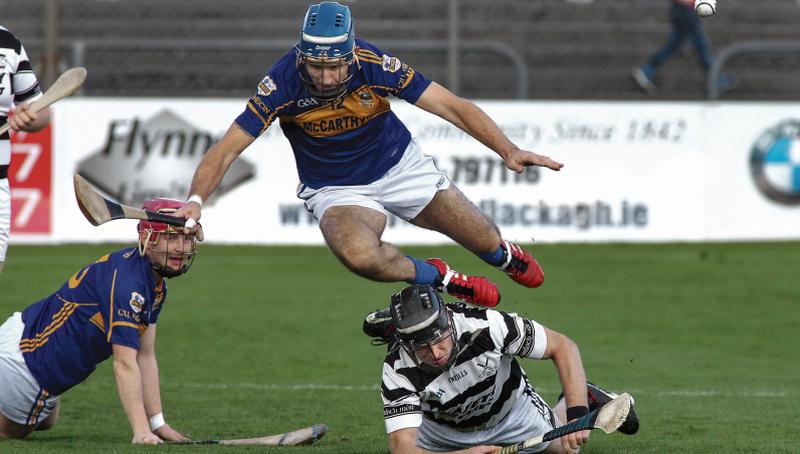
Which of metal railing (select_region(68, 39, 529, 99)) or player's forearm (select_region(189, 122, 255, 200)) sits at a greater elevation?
metal railing (select_region(68, 39, 529, 99))

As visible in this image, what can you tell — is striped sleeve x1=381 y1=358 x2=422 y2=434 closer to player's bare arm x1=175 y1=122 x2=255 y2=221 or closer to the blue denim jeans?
player's bare arm x1=175 y1=122 x2=255 y2=221

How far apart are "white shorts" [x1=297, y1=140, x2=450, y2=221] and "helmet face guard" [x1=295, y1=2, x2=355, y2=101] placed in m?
0.79

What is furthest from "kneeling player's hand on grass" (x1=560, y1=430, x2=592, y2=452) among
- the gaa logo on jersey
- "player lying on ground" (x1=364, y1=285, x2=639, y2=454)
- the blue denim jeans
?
the blue denim jeans

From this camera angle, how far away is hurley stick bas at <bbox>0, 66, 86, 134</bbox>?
691cm

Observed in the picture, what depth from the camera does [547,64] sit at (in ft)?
61.8

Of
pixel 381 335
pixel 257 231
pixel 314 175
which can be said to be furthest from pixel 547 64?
pixel 381 335

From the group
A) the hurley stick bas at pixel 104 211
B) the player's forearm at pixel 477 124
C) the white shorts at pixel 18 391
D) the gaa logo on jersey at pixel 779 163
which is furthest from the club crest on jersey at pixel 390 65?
the gaa logo on jersey at pixel 779 163

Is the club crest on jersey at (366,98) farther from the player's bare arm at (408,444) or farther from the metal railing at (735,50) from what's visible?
the metal railing at (735,50)

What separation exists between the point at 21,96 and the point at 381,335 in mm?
2646

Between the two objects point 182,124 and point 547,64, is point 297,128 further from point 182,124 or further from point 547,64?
point 547,64

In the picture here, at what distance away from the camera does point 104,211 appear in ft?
22.3

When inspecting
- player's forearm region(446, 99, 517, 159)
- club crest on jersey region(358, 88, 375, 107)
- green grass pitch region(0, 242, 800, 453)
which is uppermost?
club crest on jersey region(358, 88, 375, 107)

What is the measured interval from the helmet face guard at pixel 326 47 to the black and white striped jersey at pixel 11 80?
1611 millimetres

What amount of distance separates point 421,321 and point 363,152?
206cm
